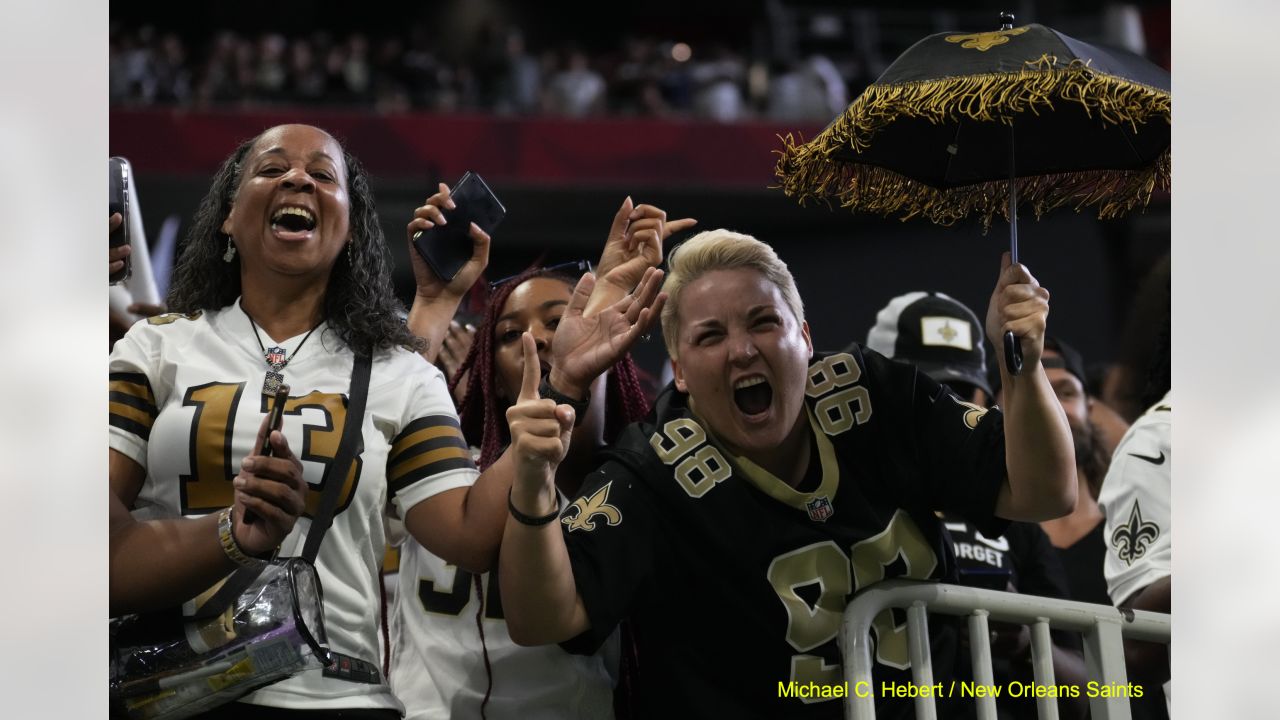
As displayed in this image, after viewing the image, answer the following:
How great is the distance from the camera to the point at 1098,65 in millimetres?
2381

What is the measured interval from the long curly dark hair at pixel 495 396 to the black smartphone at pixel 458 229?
252mm

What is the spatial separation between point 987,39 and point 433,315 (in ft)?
3.77

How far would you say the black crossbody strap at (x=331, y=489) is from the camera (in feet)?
7.02

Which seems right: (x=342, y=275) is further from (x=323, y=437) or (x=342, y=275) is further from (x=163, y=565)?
(x=163, y=565)

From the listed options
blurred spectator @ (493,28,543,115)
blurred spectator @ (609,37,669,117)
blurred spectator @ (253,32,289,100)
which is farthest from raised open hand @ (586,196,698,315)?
blurred spectator @ (493,28,543,115)

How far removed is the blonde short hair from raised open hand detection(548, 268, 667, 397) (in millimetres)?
119

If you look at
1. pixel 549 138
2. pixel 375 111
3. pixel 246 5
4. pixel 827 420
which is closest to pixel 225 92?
pixel 375 111

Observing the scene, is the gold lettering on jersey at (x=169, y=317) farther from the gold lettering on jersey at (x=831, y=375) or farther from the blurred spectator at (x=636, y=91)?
the blurred spectator at (x=636, y=91)

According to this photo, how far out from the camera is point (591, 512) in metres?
2.44

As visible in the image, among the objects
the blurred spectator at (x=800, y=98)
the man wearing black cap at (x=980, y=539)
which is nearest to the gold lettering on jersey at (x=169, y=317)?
the man wearing black cap at (x=980, y=539)

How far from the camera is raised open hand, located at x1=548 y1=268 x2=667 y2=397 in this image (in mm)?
2447

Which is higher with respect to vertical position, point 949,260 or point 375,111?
point 375,111
